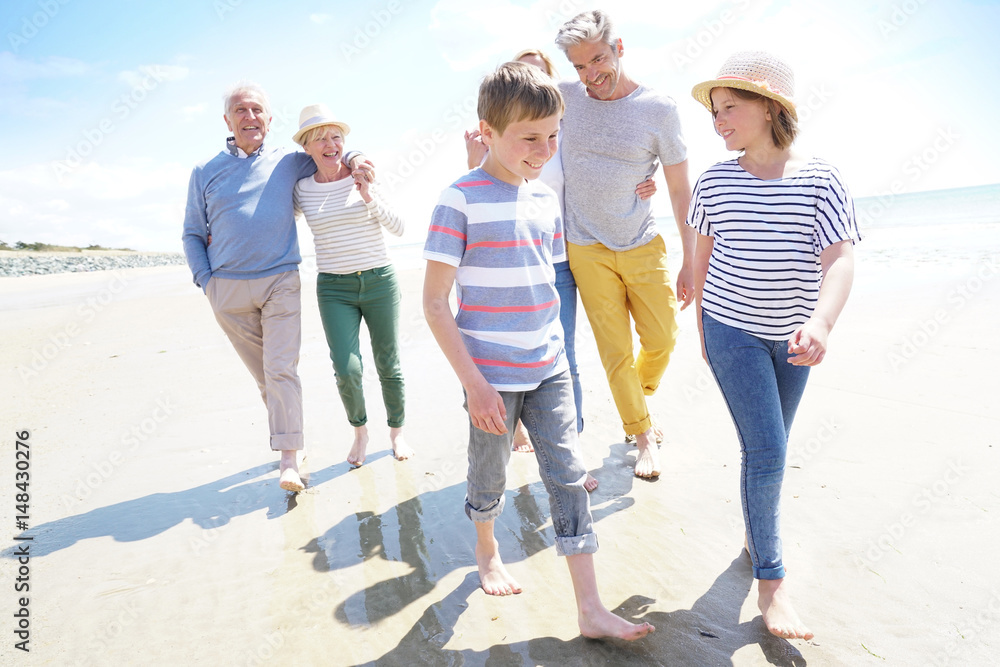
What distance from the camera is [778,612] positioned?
7.16 feet

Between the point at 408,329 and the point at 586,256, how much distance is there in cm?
507

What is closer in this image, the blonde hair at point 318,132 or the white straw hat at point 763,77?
the white straw hat at point 763,77

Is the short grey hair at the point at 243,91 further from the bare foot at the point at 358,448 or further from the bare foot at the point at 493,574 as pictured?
the bare foot at the point at 493,574

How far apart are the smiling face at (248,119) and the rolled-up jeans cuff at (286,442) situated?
1779 millimetres

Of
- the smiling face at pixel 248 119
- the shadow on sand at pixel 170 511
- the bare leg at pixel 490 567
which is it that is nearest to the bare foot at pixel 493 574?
the bare leg at pixel 490 567

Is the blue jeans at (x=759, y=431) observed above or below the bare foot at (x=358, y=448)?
above

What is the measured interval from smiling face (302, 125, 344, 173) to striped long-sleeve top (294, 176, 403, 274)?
0.11 metres

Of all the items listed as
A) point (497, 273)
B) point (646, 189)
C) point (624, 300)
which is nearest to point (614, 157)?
point (646, 189)

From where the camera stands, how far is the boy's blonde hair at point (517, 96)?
2.16 m

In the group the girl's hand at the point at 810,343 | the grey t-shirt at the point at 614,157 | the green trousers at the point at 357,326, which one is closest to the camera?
the girl's hand at the point at 810,343

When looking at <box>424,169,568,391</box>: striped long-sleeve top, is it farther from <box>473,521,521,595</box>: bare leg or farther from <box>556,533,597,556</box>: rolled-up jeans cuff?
<box>473,521,521,595</box>: bare leg

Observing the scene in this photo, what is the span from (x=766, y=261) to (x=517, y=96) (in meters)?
1.06

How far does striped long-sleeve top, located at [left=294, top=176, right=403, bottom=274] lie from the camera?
4000 mm

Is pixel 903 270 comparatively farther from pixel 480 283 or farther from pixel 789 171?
pixel 480 283
